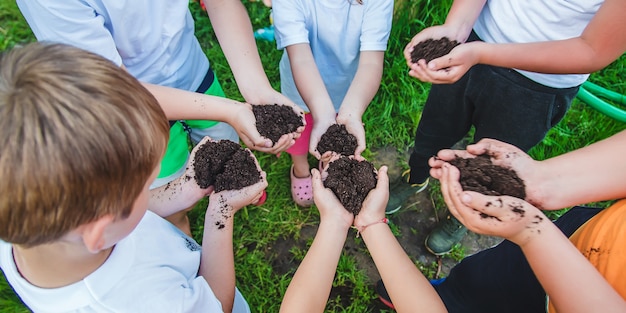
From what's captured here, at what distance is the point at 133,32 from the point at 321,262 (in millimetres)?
1420

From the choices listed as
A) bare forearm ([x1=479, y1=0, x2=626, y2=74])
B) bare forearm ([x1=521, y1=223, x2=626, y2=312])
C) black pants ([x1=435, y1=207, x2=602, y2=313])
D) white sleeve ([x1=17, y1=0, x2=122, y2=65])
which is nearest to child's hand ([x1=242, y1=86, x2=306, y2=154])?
white sleeve ([x1=17, y1=0, x2=122, y2=65])

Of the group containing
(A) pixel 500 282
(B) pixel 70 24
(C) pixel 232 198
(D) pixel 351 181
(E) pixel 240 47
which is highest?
(B) pixel 70 24

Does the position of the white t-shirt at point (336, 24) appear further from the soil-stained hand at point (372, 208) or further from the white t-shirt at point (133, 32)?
the soil-stained hand at point (372, 208)

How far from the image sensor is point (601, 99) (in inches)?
147

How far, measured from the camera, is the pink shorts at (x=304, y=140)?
284 cm

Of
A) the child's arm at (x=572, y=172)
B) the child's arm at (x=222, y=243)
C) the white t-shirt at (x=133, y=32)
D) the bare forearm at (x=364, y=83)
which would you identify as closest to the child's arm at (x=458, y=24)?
the bare forearm at (x=364, y=83)

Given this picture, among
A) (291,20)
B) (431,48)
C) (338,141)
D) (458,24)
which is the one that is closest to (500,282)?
(338,141)

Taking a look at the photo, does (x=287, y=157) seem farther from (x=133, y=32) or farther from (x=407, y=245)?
(x=133, y=32)

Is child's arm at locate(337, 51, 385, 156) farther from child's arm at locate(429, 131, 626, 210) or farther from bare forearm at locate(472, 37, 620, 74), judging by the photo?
child's arm at locate(429, 131, 626, 210)

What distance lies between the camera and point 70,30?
174cm

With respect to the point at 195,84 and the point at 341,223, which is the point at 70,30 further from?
the point at 341,223

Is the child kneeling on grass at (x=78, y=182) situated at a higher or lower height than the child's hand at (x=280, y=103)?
higher

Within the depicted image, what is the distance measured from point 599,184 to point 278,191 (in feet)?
7.36

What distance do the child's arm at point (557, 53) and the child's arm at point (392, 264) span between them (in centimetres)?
65
